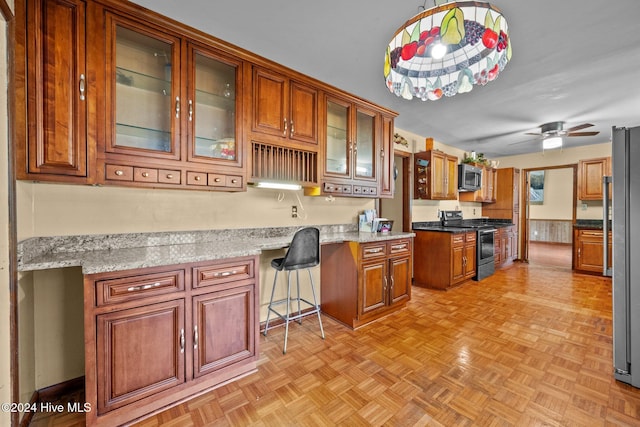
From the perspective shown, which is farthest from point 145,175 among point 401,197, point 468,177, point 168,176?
point 468,177

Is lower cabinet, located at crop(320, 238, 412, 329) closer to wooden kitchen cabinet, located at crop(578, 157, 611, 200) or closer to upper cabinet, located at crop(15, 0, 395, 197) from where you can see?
upper cabinet, located at crop(15, 0, 395, 197)

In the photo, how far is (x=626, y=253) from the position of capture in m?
1.85

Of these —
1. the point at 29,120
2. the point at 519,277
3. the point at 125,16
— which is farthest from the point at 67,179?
the point at 519,277

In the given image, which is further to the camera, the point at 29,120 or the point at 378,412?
the point at 378,412

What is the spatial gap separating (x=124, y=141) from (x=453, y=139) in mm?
5041

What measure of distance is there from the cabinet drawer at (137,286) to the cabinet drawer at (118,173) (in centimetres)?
66

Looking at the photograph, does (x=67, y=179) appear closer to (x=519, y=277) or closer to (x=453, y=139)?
(x=453, y=139)

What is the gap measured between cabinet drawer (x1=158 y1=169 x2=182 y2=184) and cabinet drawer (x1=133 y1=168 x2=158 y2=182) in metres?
0.03

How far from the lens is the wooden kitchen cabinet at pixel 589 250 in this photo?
15.1ft

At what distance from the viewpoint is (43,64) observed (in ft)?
4.71

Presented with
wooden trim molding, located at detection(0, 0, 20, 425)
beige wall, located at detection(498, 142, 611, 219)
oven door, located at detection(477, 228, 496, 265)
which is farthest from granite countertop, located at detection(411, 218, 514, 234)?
wooden trim molding, located at detection(0, 0, 20, 425)

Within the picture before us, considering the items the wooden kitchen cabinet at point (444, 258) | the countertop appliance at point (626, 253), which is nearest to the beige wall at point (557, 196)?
the wooden kitchen cabinet at point (444, 258)

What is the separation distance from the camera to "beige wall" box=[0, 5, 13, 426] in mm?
1199

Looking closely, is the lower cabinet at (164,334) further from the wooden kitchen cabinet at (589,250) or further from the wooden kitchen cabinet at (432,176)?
the wooden kitchen cabinet at (589,250)
